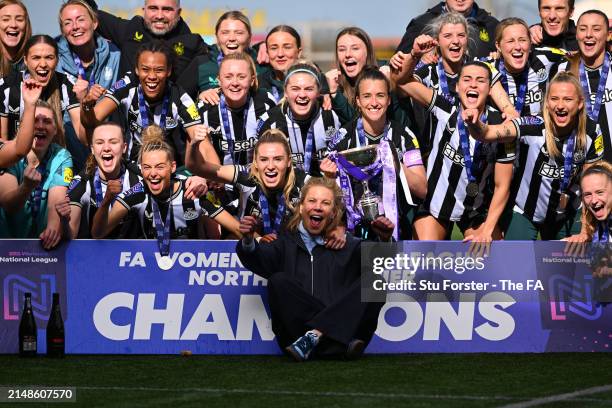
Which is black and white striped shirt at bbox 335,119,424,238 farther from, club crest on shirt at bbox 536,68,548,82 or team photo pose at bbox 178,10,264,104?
team photo pose at bbox 178,10,264,104

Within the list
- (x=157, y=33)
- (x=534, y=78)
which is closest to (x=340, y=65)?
(x=534, y=78)

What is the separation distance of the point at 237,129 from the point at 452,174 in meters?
1.62

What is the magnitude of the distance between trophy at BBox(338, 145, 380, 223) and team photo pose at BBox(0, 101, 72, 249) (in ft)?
6.77

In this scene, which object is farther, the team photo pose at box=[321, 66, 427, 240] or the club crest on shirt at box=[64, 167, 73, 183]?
the club crest on shirt at box=[64, 167, 73, 183]

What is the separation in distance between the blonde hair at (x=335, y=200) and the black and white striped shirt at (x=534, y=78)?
1.90 metres

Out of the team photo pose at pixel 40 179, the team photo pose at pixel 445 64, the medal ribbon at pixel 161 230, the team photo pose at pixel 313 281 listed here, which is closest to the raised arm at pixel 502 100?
the team photo pose at pixel 445 64

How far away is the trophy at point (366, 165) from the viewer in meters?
8.57

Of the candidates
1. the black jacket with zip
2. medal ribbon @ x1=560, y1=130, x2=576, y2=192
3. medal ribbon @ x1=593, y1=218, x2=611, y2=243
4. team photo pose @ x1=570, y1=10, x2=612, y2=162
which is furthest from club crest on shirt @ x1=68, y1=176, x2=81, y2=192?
team photo pose @ x1=570, y1=10, x2=612, y2=162

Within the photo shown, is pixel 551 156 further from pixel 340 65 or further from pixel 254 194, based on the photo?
pixel 254 194

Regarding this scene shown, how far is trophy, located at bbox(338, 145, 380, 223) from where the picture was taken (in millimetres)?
8570

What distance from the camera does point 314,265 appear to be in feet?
26.6

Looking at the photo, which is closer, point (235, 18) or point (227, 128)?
point (227, 128)

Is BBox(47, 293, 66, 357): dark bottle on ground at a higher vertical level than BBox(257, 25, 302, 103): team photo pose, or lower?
lower

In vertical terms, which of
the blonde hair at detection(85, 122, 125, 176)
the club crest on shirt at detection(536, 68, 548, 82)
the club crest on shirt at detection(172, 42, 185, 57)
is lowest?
the blonde hair at detection(85, 122, 125, 176)
